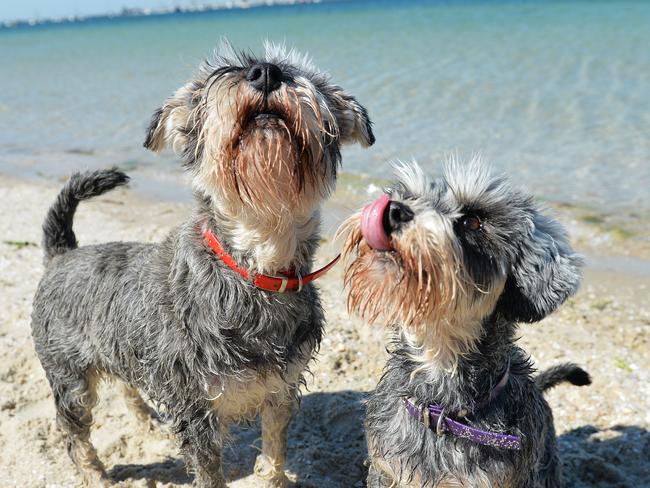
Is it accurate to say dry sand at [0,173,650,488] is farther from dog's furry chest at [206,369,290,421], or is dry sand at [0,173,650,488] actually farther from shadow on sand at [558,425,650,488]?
dog's furry chest at [206,369,290,421]

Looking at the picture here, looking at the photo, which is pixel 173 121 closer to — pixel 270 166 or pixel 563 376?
pixel 270 166

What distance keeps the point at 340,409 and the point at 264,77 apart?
118 inches

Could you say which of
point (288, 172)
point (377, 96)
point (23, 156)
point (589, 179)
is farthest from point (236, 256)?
point (377, 96)

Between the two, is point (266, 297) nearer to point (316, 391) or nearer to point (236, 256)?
point (236, 256)

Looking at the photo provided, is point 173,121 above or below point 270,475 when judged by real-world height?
above

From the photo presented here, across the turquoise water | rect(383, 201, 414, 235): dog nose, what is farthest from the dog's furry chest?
the turquoise water

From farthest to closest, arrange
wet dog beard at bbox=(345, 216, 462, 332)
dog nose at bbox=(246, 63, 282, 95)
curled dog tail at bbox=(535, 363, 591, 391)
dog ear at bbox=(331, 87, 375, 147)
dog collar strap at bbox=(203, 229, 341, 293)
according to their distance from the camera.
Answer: curled dog tail at bbox=(535, 363, 591, 391) → dog ear at bbox=(331, 87, 375, 147) → dog collar strap at bbox=(203, 229, 341, 293) → dog nose at bbox=(246, 63, 282, 95) → wet dog beard at bbox=(345, 216, 462, 332)

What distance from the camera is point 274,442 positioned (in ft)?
15.5

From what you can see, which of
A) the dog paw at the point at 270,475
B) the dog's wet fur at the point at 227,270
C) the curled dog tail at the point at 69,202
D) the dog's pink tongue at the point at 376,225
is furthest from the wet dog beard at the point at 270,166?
the dog paw at the point at 270,475

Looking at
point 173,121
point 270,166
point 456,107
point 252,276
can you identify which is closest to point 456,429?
point 252,276

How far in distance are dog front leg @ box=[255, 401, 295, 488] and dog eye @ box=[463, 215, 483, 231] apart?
1953 mm

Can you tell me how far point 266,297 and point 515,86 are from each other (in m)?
15.0

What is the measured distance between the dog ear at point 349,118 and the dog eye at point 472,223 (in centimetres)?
124

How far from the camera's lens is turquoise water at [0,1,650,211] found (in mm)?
11484
